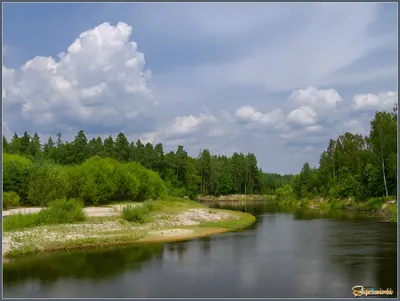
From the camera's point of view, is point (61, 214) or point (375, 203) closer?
point (61, 214)

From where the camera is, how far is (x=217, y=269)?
30188 millimetres

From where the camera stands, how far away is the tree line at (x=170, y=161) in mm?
113250

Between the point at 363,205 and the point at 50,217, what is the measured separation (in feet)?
202

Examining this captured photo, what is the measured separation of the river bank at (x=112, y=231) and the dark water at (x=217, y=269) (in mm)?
2477

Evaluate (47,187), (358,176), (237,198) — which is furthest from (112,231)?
(237,198)

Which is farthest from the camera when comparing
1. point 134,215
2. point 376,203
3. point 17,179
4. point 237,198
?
point 237,198

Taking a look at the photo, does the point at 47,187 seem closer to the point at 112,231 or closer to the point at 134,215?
the point at 134,215

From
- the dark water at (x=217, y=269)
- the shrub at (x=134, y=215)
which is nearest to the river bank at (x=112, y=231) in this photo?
the shrub at (x=134, y=215)

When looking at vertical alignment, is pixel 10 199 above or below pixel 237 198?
above

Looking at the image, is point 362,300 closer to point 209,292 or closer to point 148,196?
point 209,292

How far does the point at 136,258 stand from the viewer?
34.8 m

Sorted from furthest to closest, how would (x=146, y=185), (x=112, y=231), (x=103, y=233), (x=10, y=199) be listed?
(x=146, y=185)
(x=10, y=199)
(x=112, y=231)
(x=103, y=233)

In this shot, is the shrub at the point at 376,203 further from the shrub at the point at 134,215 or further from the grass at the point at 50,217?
the grass at the point at 50,217

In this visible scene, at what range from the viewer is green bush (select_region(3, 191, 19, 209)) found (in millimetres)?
68156
